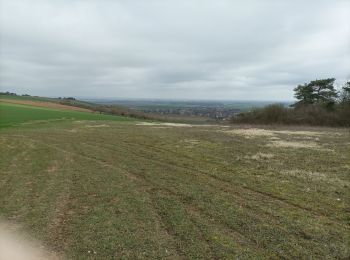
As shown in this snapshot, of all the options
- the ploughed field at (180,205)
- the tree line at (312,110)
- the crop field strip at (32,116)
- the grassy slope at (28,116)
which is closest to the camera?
the ploughed field at (180,205)

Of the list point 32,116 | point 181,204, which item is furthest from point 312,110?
point 181,204

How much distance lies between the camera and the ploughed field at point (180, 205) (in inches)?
286

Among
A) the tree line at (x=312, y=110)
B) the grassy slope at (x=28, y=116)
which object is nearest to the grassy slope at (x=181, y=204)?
the grassy slope at (x=28, y=116)

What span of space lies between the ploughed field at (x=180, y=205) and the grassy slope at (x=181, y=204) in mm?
27

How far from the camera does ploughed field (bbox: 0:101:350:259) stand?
727cm

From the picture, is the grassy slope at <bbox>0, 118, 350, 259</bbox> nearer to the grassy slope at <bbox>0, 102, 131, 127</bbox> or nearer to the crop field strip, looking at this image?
the crop field strip

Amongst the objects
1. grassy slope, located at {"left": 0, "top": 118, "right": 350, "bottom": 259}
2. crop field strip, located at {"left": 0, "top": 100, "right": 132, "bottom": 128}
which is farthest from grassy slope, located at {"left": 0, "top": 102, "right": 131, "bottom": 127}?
grassy slope, located at {"left": 0, "top": 118, "right": 350, "bottom": 259}

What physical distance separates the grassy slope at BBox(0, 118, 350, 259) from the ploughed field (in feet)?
0.09

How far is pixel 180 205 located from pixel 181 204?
11 centimetres

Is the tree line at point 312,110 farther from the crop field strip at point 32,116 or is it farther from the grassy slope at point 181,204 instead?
the grassy slope at point 181,204

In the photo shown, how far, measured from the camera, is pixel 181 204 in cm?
1013

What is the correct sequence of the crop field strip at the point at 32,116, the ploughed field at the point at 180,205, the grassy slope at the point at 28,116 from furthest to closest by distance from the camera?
the grassy slope at the point at 28,116, the crop field strip at the point at 32,116, the ploughed field at the point at 180,205

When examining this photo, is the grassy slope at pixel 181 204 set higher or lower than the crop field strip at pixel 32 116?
higher

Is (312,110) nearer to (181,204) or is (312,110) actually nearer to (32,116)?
(32,116)
